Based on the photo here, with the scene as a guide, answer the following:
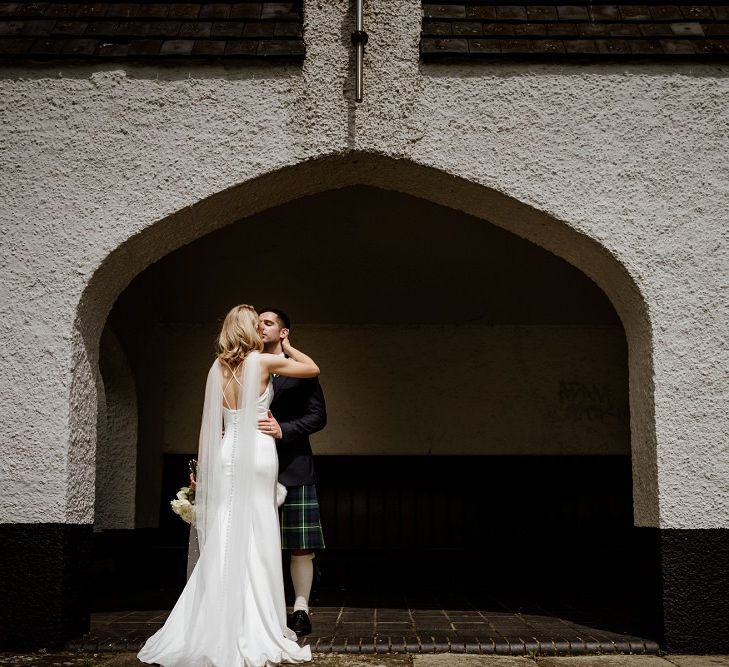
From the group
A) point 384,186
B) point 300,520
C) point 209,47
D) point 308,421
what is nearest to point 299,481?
point 300,520

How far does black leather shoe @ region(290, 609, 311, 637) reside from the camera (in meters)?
5.12

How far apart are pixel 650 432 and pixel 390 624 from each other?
2090 millimetres

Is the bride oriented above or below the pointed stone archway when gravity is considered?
below

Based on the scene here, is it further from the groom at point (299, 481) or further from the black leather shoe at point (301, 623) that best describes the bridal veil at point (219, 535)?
the black leather shoe at point (301, 623)

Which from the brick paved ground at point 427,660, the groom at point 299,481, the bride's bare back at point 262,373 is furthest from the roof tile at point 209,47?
the brick paved ground at point 427,660

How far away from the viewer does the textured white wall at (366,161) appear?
5.00 meters

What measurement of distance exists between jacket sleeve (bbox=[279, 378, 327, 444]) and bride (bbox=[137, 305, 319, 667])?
0.62ft

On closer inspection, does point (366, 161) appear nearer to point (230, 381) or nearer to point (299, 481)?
point (230, 381)

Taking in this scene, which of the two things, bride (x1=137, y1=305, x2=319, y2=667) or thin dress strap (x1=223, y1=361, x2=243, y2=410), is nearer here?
bride (x1=137, y1=305, x2=319, y2=667)

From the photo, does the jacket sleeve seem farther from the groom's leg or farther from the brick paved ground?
the brick paved ground

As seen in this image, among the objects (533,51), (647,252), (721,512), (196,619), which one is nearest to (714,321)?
(647,252)

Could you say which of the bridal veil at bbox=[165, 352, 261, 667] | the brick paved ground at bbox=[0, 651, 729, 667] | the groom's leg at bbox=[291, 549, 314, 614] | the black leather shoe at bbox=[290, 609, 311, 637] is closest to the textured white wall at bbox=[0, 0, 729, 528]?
the brick paved ground at bbox=[0, 651, 729, 667]

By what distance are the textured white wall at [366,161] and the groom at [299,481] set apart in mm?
927

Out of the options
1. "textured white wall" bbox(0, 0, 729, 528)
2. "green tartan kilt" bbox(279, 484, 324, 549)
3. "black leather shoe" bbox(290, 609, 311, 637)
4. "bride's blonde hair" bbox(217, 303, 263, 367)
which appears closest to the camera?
"bride's blonde hair" bbox(217, 303, 263, 367)
